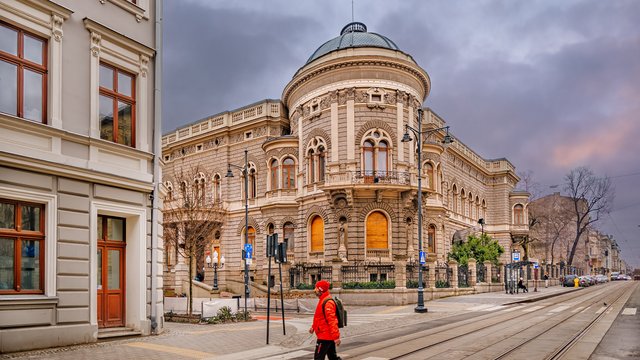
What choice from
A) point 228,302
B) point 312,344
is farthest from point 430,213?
point 312,344

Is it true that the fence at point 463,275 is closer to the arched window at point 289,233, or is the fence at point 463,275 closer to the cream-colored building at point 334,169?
the cream-colored building at point 334,169

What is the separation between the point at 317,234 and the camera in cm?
3744

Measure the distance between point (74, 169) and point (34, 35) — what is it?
3.28 m

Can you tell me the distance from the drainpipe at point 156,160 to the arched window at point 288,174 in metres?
24.5

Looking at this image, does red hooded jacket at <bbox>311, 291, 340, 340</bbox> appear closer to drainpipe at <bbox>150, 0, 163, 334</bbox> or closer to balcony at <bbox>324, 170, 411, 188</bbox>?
drainpipe at <bbox>150, 0, 163, 334</bbox>

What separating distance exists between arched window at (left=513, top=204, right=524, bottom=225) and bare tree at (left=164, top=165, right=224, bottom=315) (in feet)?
113

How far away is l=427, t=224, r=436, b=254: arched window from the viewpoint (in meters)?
41.9

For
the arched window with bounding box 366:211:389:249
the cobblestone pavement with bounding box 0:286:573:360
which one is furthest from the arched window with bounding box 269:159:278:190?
the cobblestone pavement with bounding box 0:286:573:360

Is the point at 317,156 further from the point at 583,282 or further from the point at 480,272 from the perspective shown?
the point at 583,282

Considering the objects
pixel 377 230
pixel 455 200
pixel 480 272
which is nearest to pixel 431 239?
pixel 480 272

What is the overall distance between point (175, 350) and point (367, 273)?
66.3ft

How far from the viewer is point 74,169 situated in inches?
538

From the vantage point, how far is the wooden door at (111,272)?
49.0 feet

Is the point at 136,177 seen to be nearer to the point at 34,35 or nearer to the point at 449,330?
the point at 34,35
